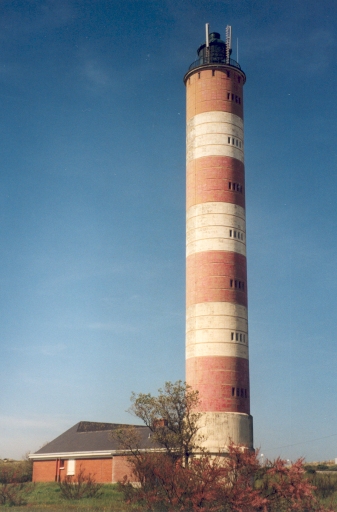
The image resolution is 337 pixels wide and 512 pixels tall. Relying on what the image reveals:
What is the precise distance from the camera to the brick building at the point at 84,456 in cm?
5184

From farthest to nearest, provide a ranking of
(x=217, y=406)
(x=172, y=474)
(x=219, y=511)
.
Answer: (x=217, y=406)
(x=172, y=474)
(x=219, y=511)

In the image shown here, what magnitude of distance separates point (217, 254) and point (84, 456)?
21458 millimetres

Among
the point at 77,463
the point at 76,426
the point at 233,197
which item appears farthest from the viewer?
the point at 76,426

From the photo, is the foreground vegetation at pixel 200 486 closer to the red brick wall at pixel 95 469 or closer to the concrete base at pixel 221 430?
the concrete base at pixel 221 430

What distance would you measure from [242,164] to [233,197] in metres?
3.83

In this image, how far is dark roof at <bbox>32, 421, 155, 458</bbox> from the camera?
54.3 meters

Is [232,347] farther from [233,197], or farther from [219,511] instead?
[219,511]

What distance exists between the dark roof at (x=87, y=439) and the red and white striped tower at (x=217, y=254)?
372 inches

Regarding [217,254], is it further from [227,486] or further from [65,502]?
[227,486]

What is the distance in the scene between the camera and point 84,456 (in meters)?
54.1

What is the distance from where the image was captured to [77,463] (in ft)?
179

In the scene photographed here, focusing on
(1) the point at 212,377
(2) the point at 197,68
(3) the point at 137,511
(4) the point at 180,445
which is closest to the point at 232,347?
(1) the point at 212,377

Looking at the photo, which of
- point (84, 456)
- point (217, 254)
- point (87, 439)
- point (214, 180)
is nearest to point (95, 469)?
point (84, 456)

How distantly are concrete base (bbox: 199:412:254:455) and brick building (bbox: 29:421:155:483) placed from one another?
674 centimetres
